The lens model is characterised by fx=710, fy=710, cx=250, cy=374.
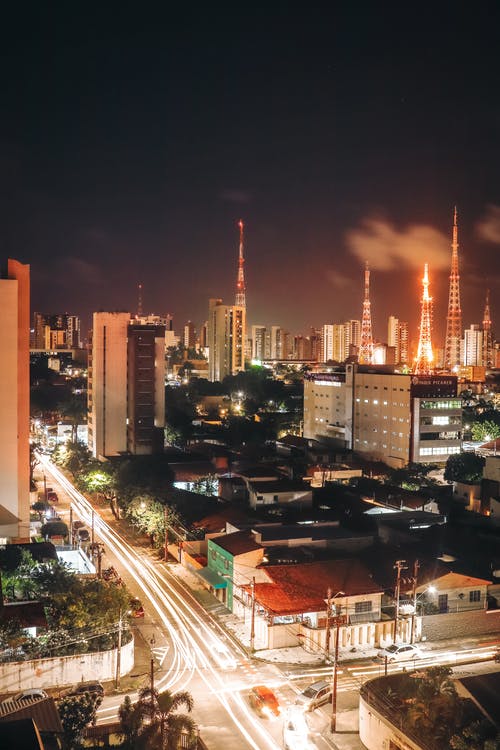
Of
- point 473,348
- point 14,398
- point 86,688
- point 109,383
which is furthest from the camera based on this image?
point 473,348

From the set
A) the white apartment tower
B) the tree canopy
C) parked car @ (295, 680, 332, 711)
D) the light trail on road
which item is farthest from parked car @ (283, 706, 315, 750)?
the white apartment tower

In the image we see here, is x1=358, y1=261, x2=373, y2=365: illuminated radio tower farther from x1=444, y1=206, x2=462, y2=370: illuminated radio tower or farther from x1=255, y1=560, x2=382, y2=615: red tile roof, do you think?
x1=255, y1=560, x2=382, y2=615: red tile roof

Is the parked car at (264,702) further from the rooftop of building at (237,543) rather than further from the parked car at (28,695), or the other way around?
the rooftop of building at (237,543)

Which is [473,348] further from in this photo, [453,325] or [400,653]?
[400,653]

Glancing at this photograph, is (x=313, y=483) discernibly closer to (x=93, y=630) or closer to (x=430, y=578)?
(x=430, y=578)

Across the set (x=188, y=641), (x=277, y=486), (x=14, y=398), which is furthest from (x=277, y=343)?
(x=188, y=641)
